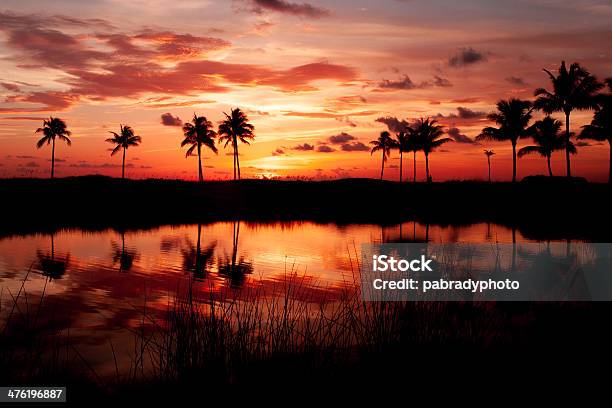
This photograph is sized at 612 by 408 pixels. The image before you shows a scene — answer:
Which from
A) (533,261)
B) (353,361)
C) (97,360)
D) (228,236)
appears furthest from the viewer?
(228,236)

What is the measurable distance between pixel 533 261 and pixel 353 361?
14227mm

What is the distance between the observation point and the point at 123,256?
24141 mm

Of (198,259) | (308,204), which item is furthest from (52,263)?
(308,204)

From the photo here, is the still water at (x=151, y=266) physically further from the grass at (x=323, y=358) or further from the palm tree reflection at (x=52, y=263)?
the grass at (x=323, y=358)

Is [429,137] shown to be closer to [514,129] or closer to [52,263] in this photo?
[514,129]

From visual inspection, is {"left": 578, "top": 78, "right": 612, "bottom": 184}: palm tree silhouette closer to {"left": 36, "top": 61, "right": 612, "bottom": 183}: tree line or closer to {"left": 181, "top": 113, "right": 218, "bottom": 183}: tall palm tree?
{"left": 36, "top": 61, "right": 612, "bottom": 183}: tree line

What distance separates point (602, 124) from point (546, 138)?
13.1 m

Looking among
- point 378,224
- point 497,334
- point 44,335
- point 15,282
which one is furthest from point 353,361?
point 378,224

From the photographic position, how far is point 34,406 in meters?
7.01

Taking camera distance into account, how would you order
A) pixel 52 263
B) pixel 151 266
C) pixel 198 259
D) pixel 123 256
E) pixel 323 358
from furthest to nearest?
1. pixel 123 256
2. pixel 198 259
3. pixel 52 263
4. pixel 151 266
5. pixel 323 358

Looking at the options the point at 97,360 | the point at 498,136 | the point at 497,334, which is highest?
the point at 498,136

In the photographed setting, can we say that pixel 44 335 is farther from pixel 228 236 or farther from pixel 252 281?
pixel 228 236

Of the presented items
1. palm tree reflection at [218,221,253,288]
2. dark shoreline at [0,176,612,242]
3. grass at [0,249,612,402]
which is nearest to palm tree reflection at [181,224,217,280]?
palm tree reflection at [218,221,253,288]

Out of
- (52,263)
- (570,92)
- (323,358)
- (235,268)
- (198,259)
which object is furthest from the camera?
(570,92)
